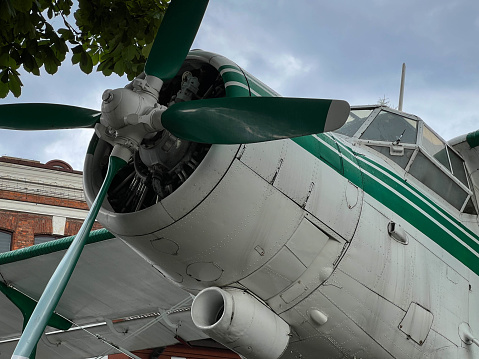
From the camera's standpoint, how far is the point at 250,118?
4.91 metres

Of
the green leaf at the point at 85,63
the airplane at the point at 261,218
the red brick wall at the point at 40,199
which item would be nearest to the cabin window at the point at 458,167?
the airplane at the point at 261,218

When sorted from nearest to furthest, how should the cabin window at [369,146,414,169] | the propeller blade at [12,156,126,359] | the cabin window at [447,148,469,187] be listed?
the propeller blade at [12,156,126,359], the cabin window at [369,146,414,169], the cabin window at [447,148,469,187]

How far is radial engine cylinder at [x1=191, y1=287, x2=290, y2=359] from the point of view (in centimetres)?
528

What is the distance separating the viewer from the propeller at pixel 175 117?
4785mm

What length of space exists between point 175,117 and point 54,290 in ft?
4.57

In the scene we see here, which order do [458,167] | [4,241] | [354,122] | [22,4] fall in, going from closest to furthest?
[22,4]
[354,122]
[458,167]
[4,241]

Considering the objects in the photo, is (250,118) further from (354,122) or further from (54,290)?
(354,122)

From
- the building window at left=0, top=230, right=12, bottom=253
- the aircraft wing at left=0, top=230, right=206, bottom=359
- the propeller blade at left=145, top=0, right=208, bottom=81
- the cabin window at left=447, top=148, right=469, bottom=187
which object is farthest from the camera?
the building window at left=0, top=230, right=12, bottom=253

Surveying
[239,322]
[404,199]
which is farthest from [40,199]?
[239,322]

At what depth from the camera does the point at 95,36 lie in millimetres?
6754

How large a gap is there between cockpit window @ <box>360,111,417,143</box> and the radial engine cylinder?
2421 millimetres

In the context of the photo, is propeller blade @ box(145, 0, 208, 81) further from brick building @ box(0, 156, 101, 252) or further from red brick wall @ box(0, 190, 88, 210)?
red brick wall @ box(0, 190, 88, 210)

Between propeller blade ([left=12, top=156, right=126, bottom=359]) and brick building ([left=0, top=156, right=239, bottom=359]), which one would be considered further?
brick building ([left=0, top=156, right=239, bottom=359])

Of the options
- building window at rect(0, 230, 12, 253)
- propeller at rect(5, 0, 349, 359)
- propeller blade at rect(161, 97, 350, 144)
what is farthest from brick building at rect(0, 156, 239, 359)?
propeller blade at rect(161, 97, 350, 144)
